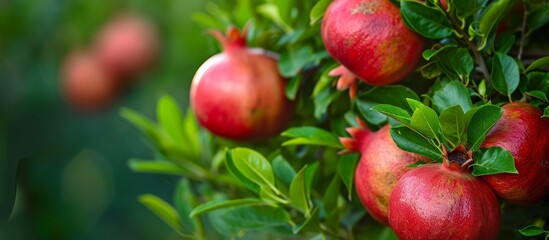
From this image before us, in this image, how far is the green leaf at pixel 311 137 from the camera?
82 cm

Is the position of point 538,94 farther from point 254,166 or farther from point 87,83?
point 87,83

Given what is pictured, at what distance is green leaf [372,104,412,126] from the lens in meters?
0.66

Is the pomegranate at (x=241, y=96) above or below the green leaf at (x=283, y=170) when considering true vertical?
above

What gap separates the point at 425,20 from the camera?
0.73m

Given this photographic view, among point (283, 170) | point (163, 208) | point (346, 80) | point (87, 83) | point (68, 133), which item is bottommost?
point (68, 133)

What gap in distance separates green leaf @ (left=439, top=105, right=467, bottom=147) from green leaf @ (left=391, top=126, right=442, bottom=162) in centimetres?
2

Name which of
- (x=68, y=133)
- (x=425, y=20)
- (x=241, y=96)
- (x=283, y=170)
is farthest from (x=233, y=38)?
(x=68, y=133)

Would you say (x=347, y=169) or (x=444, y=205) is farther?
(x=347, y=169)

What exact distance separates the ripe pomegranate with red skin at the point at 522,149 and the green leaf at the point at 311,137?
18cm

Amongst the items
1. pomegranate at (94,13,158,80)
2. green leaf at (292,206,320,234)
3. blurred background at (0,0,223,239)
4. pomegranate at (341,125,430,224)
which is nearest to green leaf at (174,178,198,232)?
green leaf at (292,206,320,234)

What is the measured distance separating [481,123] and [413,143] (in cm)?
6

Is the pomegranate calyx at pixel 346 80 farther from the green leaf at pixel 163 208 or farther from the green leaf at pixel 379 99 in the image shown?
the green leaf at pixel 163 208

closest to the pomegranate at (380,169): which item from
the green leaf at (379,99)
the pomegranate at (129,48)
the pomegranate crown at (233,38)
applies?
the green leaf at (379,99)

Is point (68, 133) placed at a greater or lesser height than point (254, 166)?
lesser
